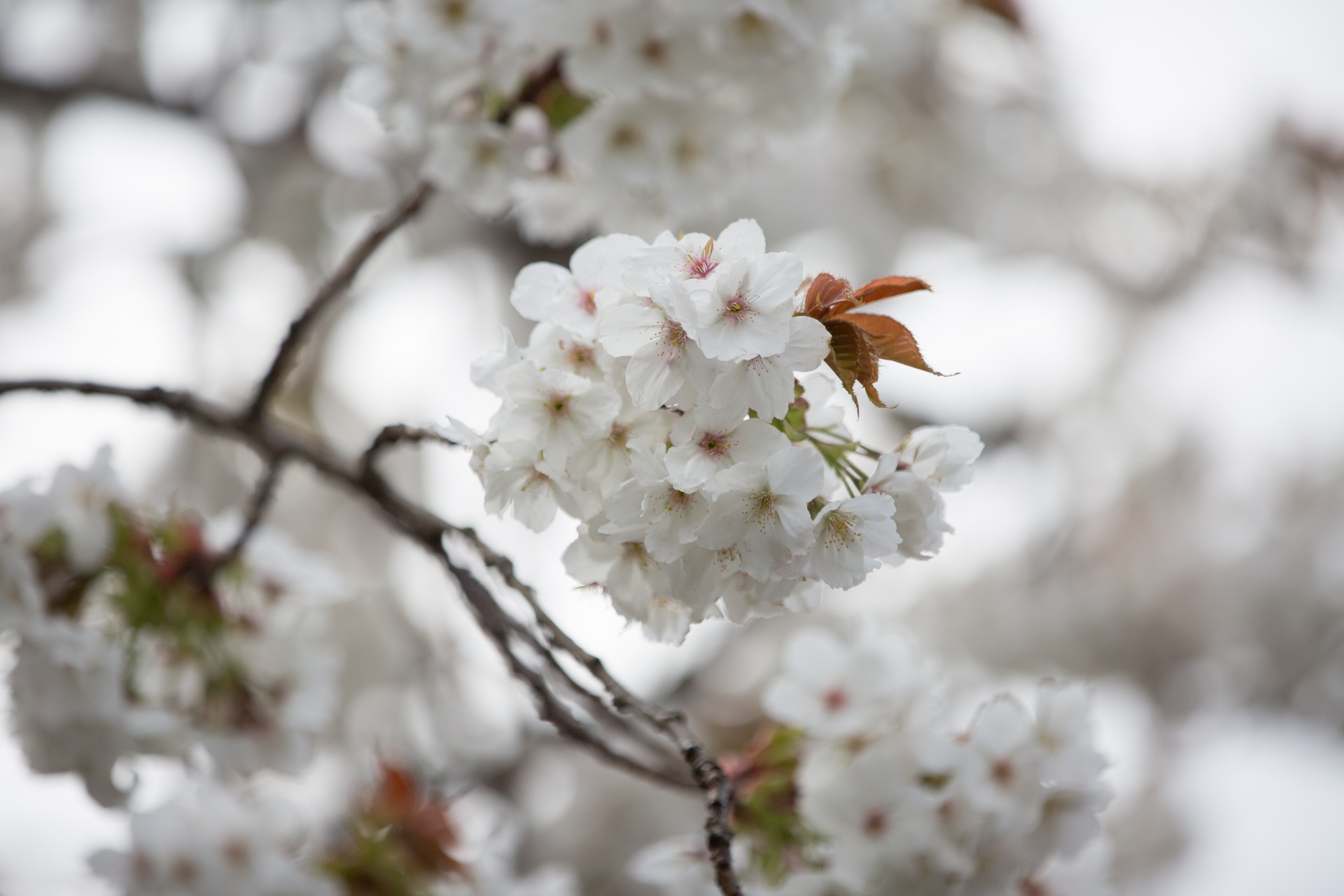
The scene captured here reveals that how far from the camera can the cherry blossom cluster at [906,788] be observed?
88 centimetres

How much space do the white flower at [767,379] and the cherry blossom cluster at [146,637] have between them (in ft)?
2.29

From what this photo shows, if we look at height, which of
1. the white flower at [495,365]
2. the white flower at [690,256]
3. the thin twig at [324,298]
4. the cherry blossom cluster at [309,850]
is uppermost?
the white flower at [690,256]

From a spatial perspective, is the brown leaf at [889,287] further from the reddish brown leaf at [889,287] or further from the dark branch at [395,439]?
the dark branch at [395,439]

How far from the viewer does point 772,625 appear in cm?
→ 390

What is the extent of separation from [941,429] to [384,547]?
2.88 meters

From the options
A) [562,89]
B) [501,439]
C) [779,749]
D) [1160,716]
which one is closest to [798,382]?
[501,439]

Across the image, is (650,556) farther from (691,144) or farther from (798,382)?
(691,144)

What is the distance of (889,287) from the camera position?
623 millimetres

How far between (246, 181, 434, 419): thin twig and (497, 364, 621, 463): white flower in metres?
0.37

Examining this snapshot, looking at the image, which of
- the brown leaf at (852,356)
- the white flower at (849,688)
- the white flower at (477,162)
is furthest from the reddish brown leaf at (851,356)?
the white flower at (477,162)

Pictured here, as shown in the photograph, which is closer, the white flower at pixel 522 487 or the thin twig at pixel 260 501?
the white flower at pixel 522 487

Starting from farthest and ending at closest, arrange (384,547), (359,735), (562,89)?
(384,547)
(359,735)
(562,89)

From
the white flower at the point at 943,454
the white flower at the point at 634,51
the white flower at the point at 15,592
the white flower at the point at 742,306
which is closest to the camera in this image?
the white flower at the point at 742,306

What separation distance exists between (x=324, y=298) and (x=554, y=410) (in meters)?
0.42
